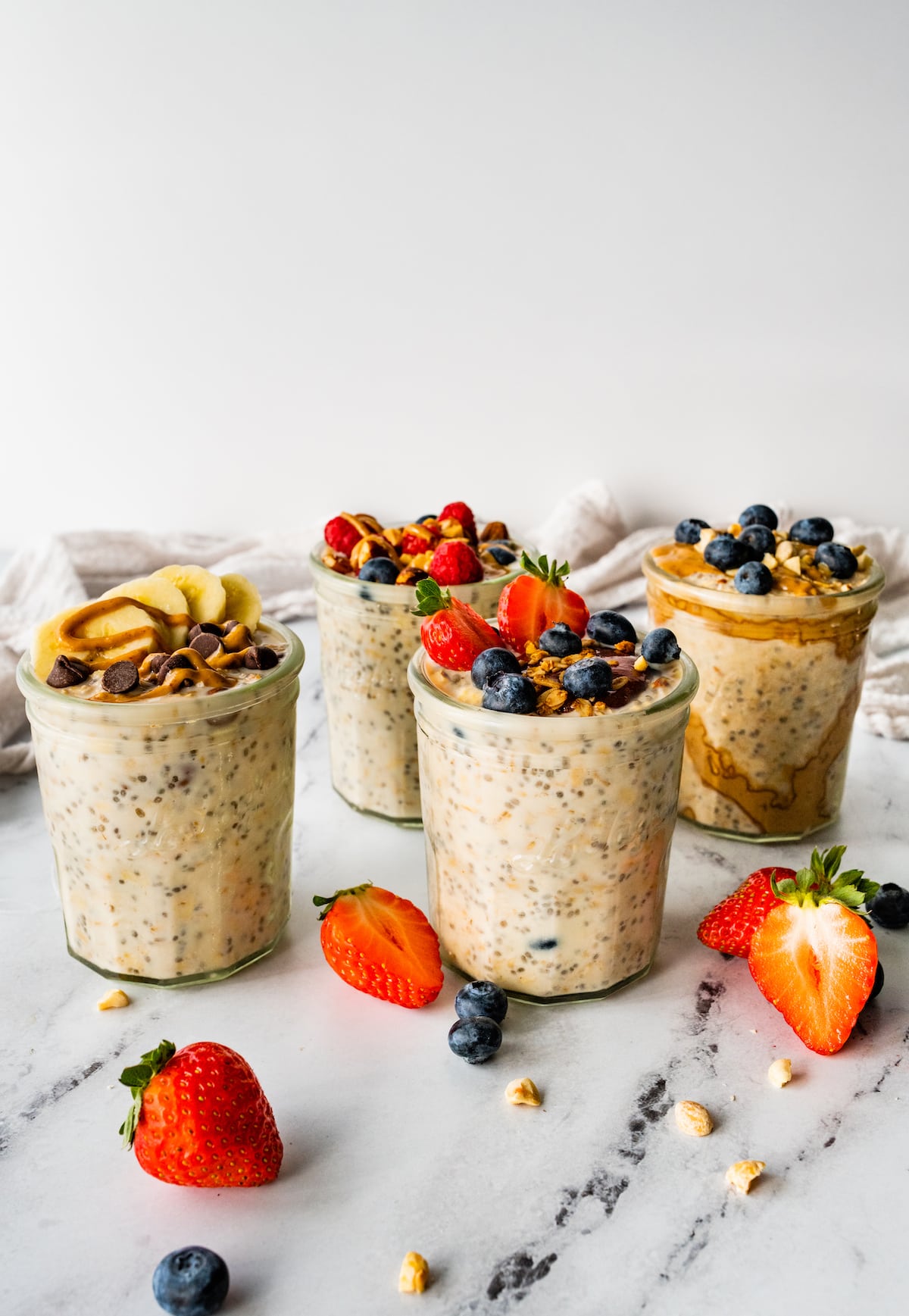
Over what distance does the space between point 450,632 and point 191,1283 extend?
76cm

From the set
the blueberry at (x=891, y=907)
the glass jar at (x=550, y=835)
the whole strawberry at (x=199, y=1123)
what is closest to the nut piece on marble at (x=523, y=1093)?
the glass jar at (x=550, y=835)

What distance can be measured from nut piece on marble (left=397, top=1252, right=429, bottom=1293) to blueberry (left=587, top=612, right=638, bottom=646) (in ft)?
2.51

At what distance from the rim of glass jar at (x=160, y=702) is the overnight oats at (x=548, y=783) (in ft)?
0.63

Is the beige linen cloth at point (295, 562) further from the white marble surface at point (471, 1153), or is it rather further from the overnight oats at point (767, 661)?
the white marble surface at point (471, 1153)

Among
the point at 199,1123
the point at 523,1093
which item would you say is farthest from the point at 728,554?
the point at 199,1123

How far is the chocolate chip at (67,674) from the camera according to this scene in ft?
4.70

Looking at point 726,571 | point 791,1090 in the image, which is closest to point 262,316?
point 726,571

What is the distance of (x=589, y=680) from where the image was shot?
1390 mm

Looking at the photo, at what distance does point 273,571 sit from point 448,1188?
1.85 metres

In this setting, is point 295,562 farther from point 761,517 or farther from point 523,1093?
point 523,1093

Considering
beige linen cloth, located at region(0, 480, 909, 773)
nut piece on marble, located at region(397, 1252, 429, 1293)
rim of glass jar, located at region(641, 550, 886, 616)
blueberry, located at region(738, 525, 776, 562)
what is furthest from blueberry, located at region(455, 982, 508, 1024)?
beige linen cloth, located at region(0, 480, 909, 773)

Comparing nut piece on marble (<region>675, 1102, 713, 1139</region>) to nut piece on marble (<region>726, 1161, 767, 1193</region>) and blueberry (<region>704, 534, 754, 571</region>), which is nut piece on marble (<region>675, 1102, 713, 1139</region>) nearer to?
nut piece on marble (<region>726, 1161, 767, 1193</region>)

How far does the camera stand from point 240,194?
2838 millimetres

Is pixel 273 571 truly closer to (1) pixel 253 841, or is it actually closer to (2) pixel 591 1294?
(1) pixel 253 841
